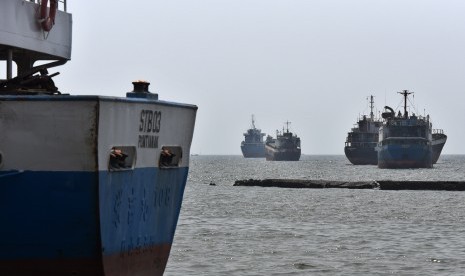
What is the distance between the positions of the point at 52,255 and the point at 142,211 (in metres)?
1.96

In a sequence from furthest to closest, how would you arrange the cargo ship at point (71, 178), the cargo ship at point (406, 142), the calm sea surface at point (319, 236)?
the cargo ship at point (406, 142)
the calm sea surface at point (319, 236)
the cargo ship at point (71, 178)

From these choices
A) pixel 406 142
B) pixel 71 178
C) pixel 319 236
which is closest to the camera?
pixel 71 178

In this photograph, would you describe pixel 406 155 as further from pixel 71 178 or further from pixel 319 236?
pixel 71 178

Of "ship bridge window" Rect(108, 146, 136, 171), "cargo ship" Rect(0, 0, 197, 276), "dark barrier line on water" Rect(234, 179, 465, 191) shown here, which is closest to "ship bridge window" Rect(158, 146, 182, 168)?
"cargo ship" Rect(0, 0, 197, 276)

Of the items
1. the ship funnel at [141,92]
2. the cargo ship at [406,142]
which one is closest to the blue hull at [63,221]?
the ship funnel at [141,92]

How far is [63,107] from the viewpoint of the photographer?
44.2ft

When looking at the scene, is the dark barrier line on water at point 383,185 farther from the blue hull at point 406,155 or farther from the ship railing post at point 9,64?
the blue hull at point 406,155

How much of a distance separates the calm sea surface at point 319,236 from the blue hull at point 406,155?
89.5m

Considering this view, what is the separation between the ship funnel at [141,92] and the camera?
15914 mm

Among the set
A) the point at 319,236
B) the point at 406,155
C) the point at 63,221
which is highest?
the point at 406,155

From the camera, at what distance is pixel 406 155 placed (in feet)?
519

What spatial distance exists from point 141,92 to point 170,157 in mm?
1252

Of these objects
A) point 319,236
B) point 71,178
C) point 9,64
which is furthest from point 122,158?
point 319,236

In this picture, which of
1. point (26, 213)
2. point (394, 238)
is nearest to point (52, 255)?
point (26, 213)
